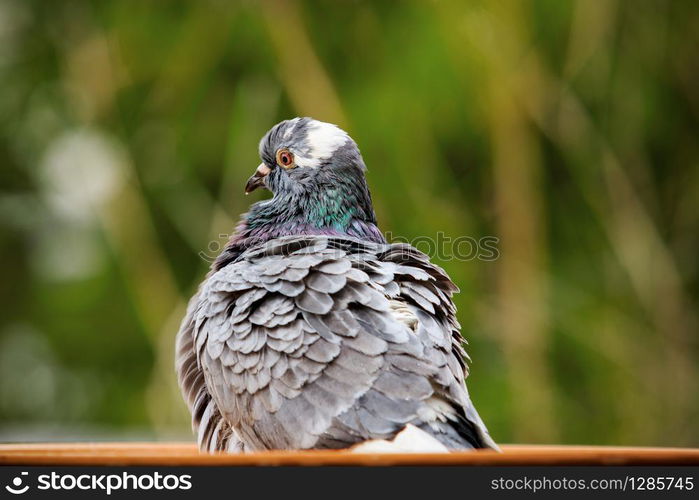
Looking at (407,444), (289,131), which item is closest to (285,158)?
(289,131)

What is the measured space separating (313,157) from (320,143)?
56mm

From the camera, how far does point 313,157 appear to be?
2838 mm

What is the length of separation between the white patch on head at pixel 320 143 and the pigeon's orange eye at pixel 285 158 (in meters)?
0.05

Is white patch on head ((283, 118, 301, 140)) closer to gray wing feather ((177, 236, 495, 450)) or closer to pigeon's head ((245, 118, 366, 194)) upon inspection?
pigeon's head ((245, 118, 366, 194))

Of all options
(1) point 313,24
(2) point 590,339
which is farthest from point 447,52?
(2) point 590,339

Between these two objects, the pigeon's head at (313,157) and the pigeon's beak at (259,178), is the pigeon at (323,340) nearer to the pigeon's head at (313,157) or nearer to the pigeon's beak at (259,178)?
the pigeon's head at (313,157)

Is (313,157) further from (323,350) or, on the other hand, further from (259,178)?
(323,350)

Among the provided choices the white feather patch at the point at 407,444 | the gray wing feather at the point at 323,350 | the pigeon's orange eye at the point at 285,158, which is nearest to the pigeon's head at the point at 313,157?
the pigeon's orange eye at the point at 285,158

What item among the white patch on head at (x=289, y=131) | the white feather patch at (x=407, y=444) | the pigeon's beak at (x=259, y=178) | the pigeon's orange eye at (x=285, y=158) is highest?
the white patch on head at (x=289, y=131)

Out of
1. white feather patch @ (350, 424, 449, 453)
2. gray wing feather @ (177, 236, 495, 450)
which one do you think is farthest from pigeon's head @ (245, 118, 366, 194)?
white feather patch @ (350, 424, 449, 453)

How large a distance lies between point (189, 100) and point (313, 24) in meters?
0.87

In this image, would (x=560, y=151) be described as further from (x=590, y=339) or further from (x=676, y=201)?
(x=590, y=339)

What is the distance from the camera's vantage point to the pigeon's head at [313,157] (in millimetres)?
2816

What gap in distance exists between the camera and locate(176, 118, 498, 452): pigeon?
201 cm
